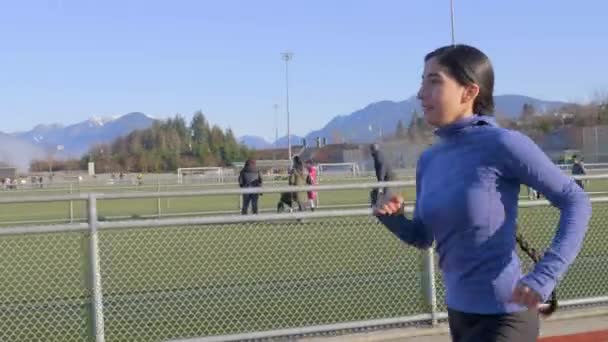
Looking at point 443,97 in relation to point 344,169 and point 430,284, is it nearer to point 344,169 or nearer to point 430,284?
point 430,284

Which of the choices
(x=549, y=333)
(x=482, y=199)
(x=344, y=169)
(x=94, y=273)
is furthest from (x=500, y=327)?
(x=344, y=169)

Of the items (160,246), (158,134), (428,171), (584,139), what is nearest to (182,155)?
(158,134)

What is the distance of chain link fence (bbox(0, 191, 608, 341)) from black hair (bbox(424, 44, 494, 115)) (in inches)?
148

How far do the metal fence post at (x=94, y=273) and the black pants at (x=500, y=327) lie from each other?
3.81m

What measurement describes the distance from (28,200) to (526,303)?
4.37m

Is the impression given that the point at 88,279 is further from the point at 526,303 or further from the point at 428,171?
the point at 526,303

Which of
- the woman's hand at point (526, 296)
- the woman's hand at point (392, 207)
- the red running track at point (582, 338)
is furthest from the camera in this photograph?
the red running track at point (582, 338)

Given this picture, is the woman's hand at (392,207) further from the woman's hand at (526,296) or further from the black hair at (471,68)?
the woman's hand at (526,296)

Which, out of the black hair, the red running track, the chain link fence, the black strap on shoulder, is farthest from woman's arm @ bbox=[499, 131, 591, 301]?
the red running track

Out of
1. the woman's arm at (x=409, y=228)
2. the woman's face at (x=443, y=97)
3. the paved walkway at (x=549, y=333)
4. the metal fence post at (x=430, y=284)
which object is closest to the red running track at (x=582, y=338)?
the paved walkway at (x=549, y=333)

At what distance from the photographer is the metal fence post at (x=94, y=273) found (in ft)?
20.2

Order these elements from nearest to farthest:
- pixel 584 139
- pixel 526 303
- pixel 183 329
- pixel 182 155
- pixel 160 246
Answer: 1. pixel 526 303
2. pixel 183 329
3. pixel 160 246
4. pixel 584 139
5. pixel 182 155

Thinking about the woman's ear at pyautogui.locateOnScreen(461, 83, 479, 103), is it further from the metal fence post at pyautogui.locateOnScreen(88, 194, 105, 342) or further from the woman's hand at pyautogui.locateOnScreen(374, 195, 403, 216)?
Result: the metal fence post at pyautogui.locateOnScreen(88, 194, 105, 342)

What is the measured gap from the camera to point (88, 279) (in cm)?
625
